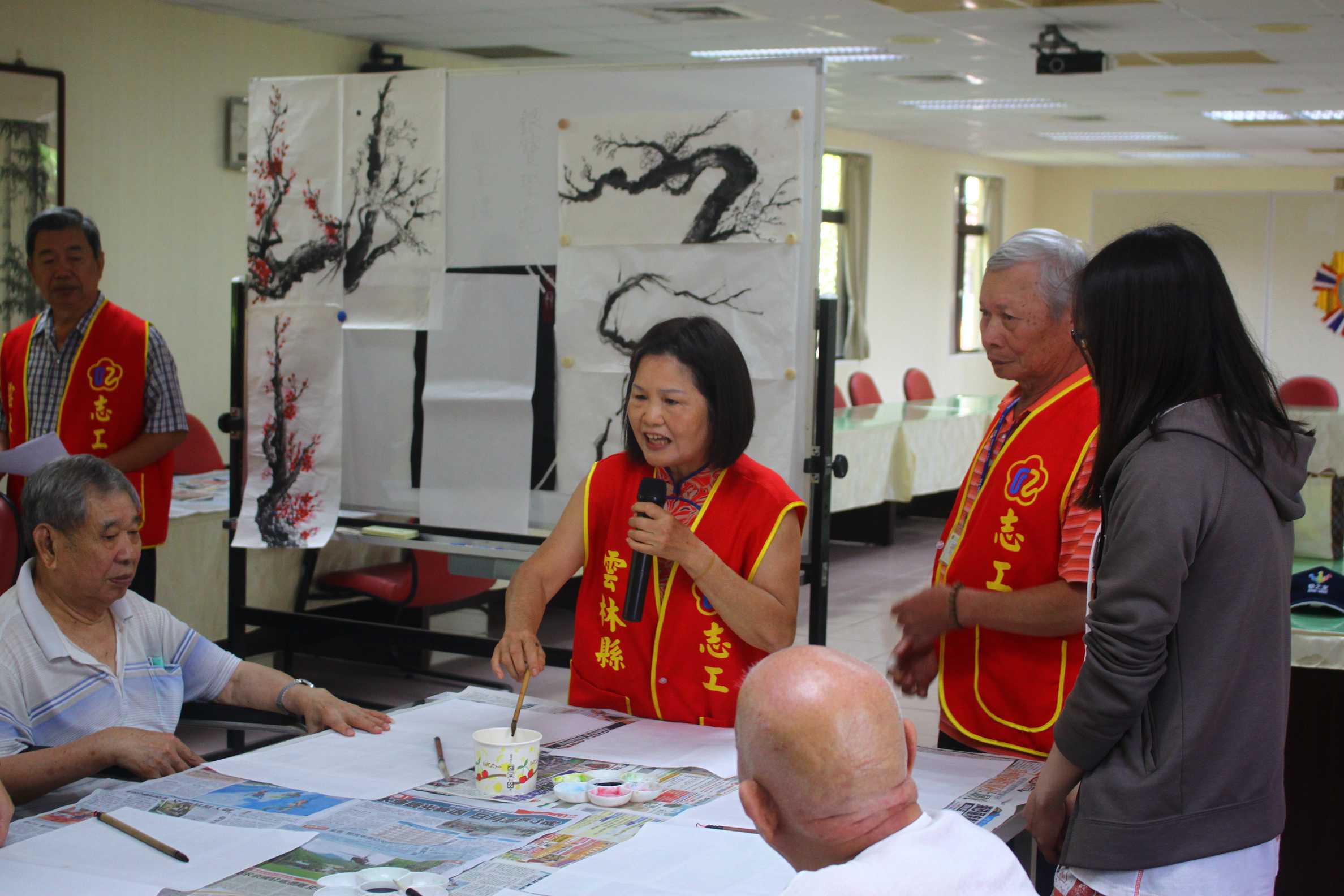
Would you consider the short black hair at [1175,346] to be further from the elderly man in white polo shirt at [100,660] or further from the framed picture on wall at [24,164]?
the framed picture on wall at [24,164]

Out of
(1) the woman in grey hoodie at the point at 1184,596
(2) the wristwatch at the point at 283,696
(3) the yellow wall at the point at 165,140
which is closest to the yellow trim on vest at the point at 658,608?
(2) the wristwatch at the point at 283,696

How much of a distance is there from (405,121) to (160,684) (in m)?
1.76

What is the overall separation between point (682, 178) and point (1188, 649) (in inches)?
78.6

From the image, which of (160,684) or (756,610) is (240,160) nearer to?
(160,684)

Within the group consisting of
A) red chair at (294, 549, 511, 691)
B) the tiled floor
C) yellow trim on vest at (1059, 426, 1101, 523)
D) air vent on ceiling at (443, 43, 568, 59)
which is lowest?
the tiled floor

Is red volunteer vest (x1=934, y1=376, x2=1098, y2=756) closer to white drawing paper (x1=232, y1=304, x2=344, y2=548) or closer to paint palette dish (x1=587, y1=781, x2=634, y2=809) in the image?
paint palette dish (x1=587, y1=781, x2=634, y2=809)

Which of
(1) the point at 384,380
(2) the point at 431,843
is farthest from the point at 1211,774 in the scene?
(1) the point at 384,380

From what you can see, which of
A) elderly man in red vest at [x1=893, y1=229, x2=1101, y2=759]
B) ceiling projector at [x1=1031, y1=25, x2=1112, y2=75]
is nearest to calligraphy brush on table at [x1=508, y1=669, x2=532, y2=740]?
elderly man in red vest at [x1=893, y1=229, x2=1101, y2=759]

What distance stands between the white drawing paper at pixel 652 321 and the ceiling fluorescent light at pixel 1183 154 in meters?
11.5

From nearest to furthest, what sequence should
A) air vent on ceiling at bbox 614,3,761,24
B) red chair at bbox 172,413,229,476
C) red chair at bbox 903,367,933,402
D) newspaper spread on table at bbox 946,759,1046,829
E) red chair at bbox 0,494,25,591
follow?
newspaper spread on table at bbox 946,759,1046,829
red chair at bbox 0,494,25,591
red chair at bbox 172,413,229,476
air vent on ceiling at bbox 614,3,761,24
red chair at bbox 903,367,933,402

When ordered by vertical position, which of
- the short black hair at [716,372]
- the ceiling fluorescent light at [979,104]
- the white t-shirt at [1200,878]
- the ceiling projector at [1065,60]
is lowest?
the white t-shirt at [1200,878]

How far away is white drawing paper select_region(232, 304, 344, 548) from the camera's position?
3.73 meters

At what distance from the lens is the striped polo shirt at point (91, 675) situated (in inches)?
86.5

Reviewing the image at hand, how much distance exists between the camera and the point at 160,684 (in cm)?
240
